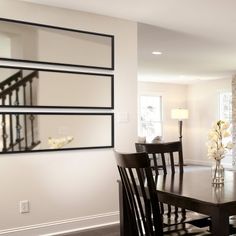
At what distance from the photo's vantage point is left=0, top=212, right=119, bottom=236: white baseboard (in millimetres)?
3180

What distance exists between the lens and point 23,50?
318 centimetres

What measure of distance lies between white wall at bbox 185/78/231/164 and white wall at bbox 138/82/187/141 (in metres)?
0.29

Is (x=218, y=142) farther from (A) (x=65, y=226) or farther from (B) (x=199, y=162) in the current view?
(B) (x=199, y=162)

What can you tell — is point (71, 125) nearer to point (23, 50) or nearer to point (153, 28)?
point (23, 50)

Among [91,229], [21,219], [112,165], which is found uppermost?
[112,165]

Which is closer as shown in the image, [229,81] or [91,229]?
[91,229]

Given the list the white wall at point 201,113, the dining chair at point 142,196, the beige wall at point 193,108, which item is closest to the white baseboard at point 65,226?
the dining chair at point 142,196

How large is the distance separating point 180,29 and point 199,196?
9.31 feet

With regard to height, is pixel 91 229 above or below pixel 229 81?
below

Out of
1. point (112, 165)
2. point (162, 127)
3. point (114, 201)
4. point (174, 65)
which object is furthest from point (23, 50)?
point (162, 127)

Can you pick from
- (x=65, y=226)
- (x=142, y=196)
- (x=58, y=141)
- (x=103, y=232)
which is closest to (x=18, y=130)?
(x=58, y=141)

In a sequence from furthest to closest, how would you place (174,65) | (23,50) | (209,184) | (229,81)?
(229,81), (174,65), (23,50), (209,184)

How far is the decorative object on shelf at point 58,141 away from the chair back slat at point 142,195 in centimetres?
151

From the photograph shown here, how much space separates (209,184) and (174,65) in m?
4.99
